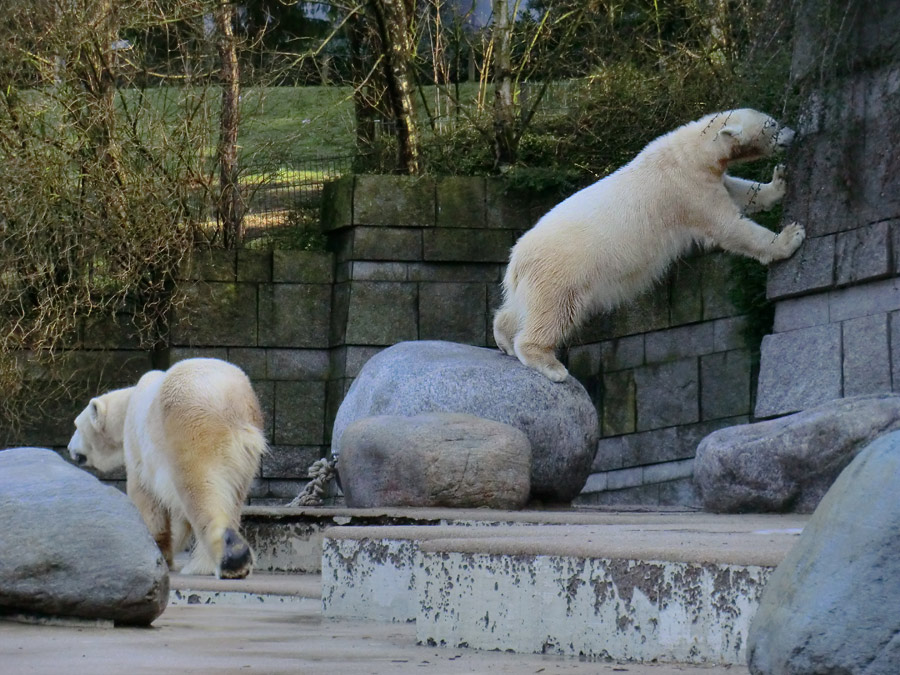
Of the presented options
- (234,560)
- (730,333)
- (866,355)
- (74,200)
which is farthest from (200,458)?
(74,200)

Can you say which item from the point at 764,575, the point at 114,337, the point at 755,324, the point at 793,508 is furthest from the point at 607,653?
the point at 114,337

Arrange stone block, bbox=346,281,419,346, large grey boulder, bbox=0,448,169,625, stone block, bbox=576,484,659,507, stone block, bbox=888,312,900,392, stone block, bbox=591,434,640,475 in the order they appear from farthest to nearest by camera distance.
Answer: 1. stone block, bbox=346,281,419,346
2. stone block, bbox=591,434,640,475
3. stone block, bbox=576,484,659,507
4. stone block, bbox=888,312,900,392
5. large grey boulder, bbox=0,448,169,625

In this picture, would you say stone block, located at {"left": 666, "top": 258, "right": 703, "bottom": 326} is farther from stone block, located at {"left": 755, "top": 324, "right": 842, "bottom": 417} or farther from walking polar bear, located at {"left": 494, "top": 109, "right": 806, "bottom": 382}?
stone block, located at {"left": 755, "top": 324, "right": 842, "bottom": 417}

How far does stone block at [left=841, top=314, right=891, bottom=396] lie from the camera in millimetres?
5641

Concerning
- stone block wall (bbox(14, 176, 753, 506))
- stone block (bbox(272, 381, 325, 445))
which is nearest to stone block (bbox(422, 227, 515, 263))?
stone block wall (bbox(14, 176, 753, 506))

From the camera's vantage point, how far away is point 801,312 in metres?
6.20

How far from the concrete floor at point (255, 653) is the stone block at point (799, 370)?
112 inches

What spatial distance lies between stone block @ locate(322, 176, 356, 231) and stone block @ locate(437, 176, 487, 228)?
0.60 meters

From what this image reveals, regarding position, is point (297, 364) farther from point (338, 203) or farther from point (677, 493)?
point (677, 493)

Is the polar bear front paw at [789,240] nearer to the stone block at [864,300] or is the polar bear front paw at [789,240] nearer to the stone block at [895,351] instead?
the stone block at [864,300]

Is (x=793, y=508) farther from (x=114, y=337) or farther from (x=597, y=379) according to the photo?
(x=114, y=337)

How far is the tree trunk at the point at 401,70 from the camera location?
927cm

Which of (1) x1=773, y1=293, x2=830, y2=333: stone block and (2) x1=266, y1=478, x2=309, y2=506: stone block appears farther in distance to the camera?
(2) x1=266, y1=478, x2=309, y2=506: stone block

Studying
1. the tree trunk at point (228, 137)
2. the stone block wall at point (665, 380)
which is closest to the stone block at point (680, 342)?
the stone block wall at point (665, 380)
